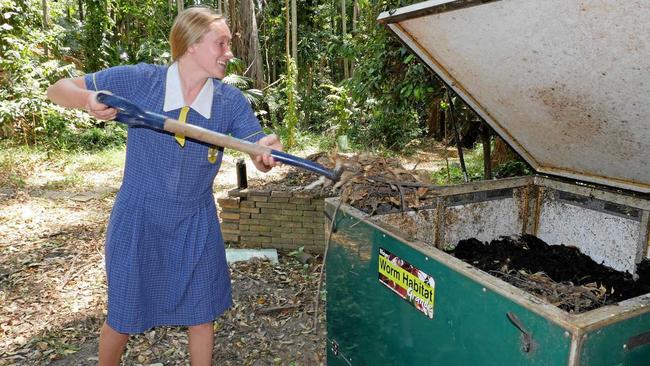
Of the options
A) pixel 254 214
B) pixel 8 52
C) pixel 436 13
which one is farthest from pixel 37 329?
pixel 8 52

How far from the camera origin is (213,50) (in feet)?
6.45

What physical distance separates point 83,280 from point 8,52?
247 inches

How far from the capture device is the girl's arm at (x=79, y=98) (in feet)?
5.73

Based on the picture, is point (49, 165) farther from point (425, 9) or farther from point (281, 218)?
point (425, 9)

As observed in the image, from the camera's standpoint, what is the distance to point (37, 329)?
334 cm

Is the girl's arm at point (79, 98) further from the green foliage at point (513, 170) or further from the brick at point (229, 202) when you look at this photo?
the green foliage at point (513, 170)

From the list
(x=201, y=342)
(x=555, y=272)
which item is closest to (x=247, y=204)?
(x=201, y=342)

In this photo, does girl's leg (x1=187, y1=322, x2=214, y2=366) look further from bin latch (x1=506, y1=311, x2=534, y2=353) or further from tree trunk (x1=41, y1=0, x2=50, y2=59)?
tree trunk (x1=41, y1=0, x2=50, y2=59)

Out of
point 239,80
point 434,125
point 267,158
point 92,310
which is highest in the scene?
point 239,80

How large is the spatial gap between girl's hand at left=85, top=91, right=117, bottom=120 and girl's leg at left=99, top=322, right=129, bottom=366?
0.97 m

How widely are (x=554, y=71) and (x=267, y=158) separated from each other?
3.69ft

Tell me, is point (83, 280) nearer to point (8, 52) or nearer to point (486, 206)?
point (486, 206)

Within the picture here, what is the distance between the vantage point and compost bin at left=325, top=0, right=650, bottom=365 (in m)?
1.25

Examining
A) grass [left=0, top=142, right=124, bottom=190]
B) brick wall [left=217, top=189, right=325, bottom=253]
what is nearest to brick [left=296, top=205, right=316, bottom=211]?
brick wall [left=217, top=189, right=325, bottom=253]
